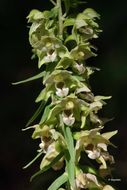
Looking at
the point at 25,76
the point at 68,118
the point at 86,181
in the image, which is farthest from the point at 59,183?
the point at 25,76

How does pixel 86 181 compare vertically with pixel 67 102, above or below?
below

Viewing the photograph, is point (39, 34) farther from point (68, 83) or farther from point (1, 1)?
point (1, 1)

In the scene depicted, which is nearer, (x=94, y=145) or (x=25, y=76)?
(x=94, y=145)

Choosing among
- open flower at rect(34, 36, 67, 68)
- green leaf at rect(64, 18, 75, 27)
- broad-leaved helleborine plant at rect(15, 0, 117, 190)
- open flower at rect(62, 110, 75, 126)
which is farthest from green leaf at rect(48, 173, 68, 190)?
green leaf at rect(64, 18, 75, 27)

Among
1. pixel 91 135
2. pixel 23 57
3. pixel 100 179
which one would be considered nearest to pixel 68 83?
pixel 91 135

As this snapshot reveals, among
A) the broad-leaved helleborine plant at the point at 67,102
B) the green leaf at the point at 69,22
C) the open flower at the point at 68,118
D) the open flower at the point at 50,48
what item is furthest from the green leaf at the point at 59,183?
the green leaf at the point at 69,22

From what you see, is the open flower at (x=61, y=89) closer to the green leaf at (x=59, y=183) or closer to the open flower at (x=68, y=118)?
the open flower at (x=68, y=118)

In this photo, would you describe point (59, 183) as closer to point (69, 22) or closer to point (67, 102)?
point (67, 102)
